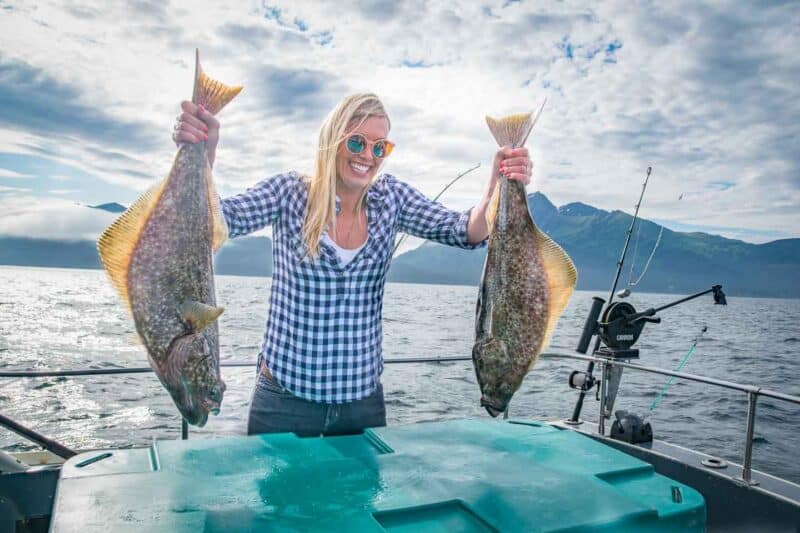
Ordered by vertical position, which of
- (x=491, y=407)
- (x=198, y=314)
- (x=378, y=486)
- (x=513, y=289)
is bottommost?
(x=378, y=486)

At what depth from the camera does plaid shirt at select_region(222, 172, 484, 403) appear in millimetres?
2867

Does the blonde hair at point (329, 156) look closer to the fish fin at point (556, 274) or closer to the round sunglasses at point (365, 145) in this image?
the round sunglasses at point (365, 145)

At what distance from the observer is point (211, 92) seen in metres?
2.19

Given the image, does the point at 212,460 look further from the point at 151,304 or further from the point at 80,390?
the point at 80,390

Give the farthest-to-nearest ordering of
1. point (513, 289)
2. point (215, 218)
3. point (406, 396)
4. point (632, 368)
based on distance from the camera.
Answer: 1. point (406, 396)
2. point (632, 368)
3. point (513, 289)
4. point (215, 218)

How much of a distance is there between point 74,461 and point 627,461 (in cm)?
234

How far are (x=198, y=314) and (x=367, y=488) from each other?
873 mm

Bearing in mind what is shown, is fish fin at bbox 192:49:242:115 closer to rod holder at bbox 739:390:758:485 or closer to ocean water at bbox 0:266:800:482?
ocean water at bbox 0:266:800:482

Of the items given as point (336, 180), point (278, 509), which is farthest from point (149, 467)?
point (336, 180)

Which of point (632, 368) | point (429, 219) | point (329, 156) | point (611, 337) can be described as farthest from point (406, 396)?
point (329, 156)

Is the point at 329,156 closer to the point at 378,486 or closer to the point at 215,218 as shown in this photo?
the point at 215,218

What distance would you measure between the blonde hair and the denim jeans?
727 millimetres

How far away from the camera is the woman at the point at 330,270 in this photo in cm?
281

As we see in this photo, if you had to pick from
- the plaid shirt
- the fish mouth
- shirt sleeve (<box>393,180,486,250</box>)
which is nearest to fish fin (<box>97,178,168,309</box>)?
the plaid shirt
